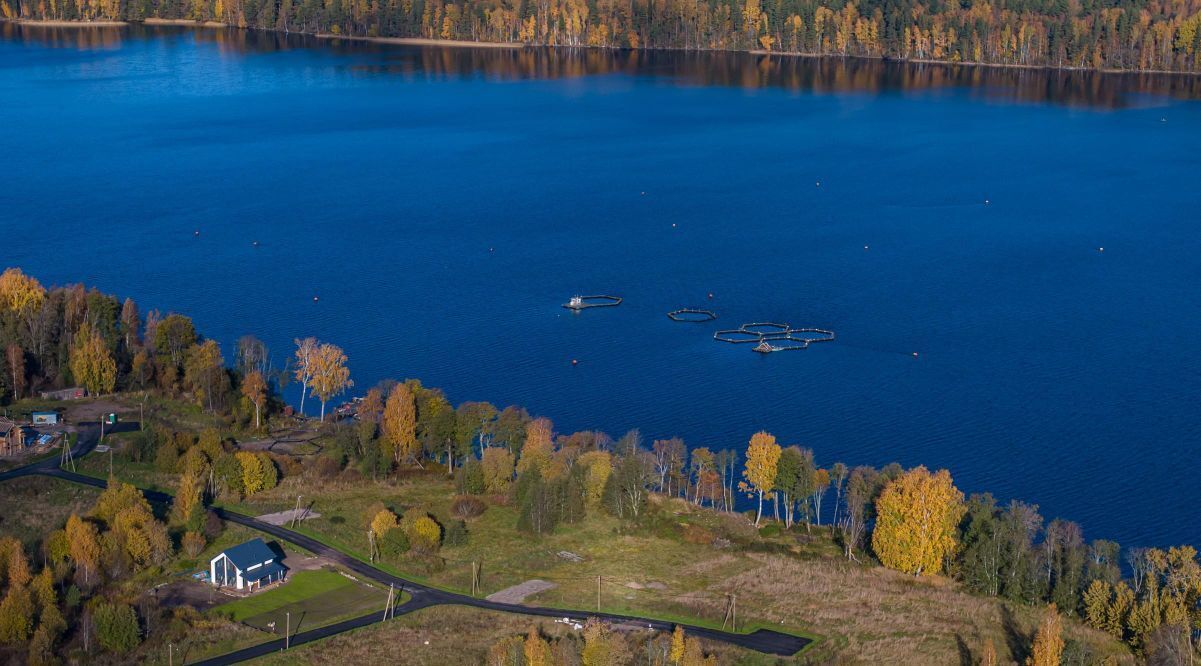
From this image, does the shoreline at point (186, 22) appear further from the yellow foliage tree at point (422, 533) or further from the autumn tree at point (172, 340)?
the yellow foliage tree at point (422, 533)

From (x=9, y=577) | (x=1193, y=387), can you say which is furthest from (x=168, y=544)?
(x=1193, y=387)

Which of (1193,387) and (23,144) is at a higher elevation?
(23,144)

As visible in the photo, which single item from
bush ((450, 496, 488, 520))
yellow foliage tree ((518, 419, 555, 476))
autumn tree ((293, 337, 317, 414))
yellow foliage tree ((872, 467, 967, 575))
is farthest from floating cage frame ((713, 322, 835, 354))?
bush ((450, 496, 488, 520))

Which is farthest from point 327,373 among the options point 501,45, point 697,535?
point 501,45

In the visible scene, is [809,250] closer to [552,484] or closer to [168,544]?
[552,484]

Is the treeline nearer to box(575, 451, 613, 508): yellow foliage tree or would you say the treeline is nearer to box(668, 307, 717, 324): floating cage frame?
box(575, 451, 613, 508): yellow foliage tree

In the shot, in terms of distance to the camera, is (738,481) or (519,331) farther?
(519,331)

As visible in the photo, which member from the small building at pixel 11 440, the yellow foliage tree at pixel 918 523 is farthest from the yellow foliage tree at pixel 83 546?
the yellow foliage tree at pixel 918 523

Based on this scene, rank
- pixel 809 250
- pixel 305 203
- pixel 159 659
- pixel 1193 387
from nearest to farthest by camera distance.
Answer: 1. pixel 159 659
2. pixel 1193 387
3. pixel 809 250
4. pixel 305 203
